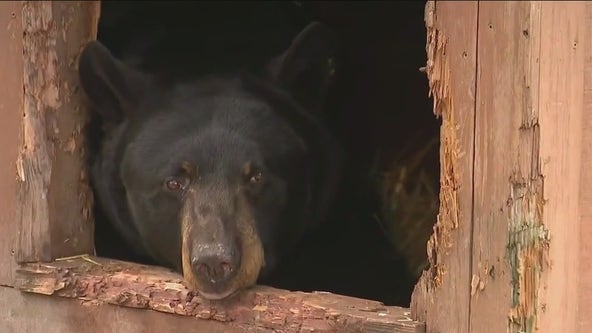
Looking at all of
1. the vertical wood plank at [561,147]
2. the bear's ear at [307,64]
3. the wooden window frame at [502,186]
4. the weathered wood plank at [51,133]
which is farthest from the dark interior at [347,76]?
the vertical wood plank at [561,147]

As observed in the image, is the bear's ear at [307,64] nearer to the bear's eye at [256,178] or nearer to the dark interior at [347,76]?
the dark interior at [347,76]

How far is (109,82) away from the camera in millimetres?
3424

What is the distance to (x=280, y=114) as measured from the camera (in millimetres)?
3564

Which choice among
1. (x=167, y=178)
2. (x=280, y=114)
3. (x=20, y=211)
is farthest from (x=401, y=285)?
(x=20, y=211)

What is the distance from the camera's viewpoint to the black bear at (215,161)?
2.88 meters

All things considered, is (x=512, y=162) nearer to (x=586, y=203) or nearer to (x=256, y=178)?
(x=586, y=203)

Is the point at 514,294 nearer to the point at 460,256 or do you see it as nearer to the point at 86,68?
the point at 460,256

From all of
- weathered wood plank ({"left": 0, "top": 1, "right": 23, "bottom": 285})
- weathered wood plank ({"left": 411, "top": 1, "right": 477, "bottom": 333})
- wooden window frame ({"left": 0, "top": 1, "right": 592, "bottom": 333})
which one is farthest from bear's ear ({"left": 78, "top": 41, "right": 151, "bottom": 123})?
weathered wood plank ({"left": 411, "top": 1, "right": 477, "bottom": 333})

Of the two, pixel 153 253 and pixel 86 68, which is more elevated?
pixel 86 68

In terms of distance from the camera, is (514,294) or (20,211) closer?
(514,294)

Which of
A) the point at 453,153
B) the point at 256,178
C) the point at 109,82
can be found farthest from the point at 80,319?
the point at 453,153

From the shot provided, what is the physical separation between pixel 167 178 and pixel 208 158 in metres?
0.17

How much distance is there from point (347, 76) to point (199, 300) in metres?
2.10

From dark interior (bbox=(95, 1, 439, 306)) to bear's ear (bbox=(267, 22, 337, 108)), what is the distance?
213 mm
